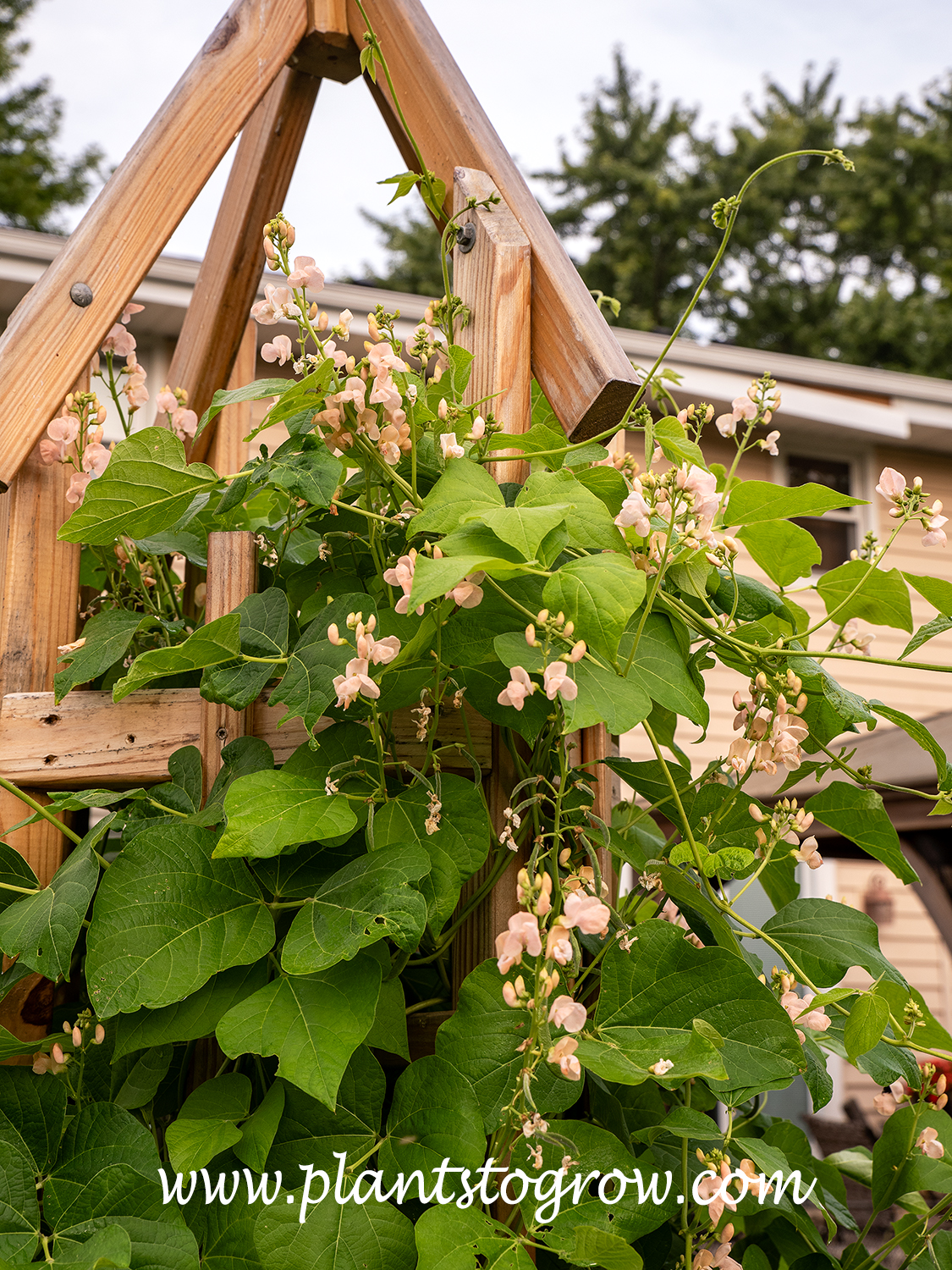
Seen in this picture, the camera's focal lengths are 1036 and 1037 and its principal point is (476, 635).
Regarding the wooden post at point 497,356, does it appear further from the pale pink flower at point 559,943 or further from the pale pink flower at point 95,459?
the pale pink flower at point 95,459

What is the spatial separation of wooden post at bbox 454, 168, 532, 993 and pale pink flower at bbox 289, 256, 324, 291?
0.51 ft

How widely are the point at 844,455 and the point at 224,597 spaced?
848 cm

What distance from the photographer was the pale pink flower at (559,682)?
2.43ft

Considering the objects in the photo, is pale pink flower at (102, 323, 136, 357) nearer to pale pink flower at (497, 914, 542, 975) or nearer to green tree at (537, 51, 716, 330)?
pale pink flower at (497, 914, 542, 975)

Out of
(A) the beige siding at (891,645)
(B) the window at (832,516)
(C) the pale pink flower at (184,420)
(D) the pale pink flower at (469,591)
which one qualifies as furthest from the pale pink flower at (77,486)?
(B) the window at (832,516)

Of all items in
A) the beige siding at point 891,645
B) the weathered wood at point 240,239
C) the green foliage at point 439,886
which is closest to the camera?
the green foliage at point 439,886

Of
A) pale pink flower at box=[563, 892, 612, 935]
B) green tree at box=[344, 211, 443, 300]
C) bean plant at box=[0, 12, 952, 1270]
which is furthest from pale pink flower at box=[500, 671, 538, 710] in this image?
green tree at box=[344, 211, 443, 300]

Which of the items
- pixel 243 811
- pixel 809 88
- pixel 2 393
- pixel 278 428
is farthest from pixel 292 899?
pixel 809 88

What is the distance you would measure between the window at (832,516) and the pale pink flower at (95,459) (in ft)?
25.4

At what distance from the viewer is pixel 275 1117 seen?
807 millimetres

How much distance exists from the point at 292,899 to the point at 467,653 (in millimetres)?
257

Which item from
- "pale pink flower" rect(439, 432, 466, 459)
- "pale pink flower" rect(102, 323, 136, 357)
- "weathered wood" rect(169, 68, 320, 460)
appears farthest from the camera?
"weathered wood" rect(169, 68, 320, 460)

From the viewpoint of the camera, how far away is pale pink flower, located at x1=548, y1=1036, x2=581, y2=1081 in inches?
25.6

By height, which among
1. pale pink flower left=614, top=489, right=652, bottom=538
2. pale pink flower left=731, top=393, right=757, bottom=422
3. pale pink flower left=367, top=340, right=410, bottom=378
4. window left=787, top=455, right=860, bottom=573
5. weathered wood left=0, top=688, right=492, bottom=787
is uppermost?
window left=787, top=455, right=860, bottom=573
